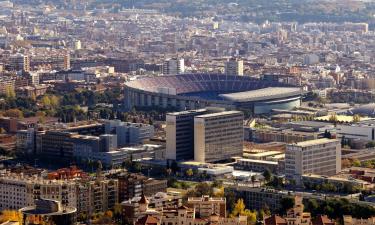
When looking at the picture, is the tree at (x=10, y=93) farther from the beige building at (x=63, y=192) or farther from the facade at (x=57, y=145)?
A: the beige building at (x=63, y=192)

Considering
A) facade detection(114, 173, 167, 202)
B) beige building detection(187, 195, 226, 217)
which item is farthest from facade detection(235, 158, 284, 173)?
beige building detection(187, 195, 226, 217)

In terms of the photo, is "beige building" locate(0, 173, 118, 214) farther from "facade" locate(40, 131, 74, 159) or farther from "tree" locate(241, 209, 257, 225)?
"facade" locate(40, 131, 74, 159)

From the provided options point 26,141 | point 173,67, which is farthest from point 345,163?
point 173,67

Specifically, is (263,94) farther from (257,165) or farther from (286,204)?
(286,204)

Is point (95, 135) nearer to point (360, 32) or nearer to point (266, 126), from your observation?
point (266, 126)

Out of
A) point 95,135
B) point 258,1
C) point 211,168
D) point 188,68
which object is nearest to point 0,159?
point 95,135

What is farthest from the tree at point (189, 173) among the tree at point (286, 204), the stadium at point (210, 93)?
the stadium at point (210, 93)
